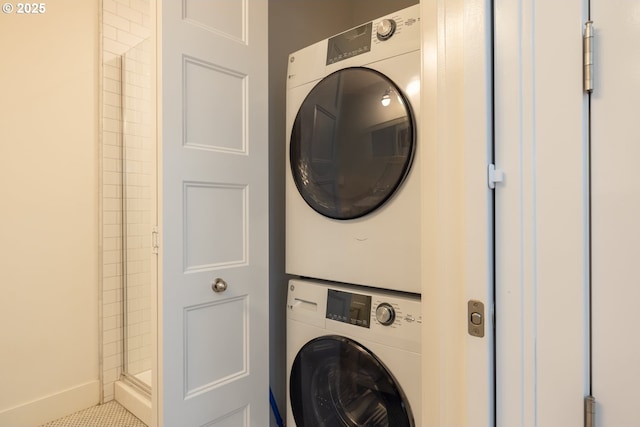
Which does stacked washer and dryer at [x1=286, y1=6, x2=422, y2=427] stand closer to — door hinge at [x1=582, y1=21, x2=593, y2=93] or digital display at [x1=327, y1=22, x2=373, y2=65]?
digital display at [x1=327, y1=22, x2=373, y2=65]

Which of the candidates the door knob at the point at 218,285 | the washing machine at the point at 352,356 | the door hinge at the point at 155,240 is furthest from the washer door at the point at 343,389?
the door hinge at the point at 155,240

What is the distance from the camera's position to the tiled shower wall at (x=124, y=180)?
1.97 m

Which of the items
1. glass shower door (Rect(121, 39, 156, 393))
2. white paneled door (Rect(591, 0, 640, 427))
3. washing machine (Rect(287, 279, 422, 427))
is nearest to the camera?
white paneled door (Rect(591, 0, 640, 427))

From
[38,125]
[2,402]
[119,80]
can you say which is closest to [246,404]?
[2,402]

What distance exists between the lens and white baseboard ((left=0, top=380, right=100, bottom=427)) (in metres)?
Result: 1.66

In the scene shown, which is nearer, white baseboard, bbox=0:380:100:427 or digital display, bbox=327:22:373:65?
digital display, bbox=327:22:373:65

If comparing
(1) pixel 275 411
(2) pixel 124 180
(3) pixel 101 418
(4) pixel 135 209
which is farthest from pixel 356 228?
(3) pixel 101 418

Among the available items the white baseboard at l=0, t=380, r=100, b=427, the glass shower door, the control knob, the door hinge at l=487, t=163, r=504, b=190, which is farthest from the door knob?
the white baseboard at l=0, t=380, r=100, b=427

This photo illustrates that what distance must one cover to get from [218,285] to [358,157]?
70cm

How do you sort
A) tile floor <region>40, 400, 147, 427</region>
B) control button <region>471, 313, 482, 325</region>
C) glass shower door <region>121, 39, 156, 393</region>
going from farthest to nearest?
glass shower door <region>121, 39, 156, 393</region>
tile floor <region>40, 400, 147, 427</region>
control button <region>471, 313, 482, 325</region>

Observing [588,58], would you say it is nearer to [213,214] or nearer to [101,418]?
[213,214]

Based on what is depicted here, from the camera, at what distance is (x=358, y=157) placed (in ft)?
3.88

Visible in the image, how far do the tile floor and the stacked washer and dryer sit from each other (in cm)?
105

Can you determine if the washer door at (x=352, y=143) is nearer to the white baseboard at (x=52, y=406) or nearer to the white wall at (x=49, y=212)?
the white wall at (x=49, y=212)
